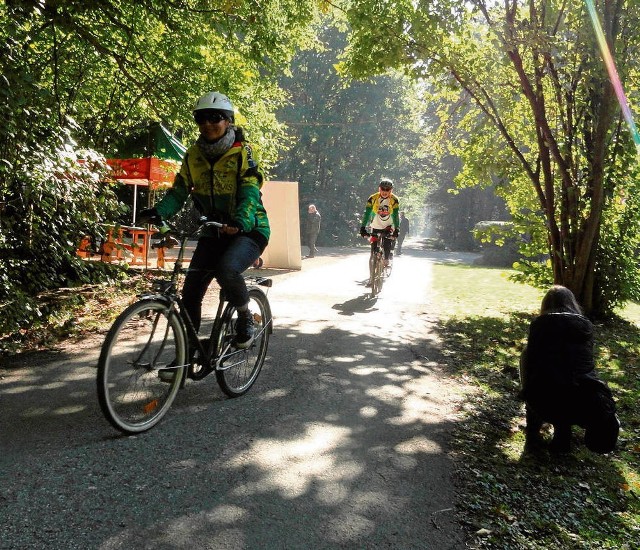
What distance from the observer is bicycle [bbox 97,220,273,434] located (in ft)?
11.7

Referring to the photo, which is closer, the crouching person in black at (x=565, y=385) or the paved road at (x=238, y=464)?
the paved road at (x=238, y=464)

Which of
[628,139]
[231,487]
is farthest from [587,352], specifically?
[628,139]

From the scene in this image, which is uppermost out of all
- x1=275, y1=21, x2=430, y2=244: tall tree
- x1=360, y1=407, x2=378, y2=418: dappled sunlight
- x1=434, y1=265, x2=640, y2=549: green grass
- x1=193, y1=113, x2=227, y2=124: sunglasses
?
x1=275, y1=21, x2=430, y2=244: tall tree

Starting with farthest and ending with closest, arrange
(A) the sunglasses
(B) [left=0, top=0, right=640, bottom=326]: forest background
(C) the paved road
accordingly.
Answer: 1. (B) [left=0, top=0, right=640, bottom=326]: forest background
2. (A) the sunglasses
3. (C) the paved road

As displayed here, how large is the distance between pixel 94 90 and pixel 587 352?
963 centimetres

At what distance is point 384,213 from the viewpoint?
38.8 feet

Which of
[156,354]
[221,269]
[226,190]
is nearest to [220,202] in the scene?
[226,190]

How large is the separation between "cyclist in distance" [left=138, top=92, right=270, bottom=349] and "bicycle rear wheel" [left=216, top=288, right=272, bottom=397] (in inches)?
8.4

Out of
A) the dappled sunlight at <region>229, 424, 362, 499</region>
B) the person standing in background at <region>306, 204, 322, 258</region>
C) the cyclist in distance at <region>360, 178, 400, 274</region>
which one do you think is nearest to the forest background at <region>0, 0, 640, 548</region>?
the dappled sunlight at <region>229, 424, 362, 499</region>

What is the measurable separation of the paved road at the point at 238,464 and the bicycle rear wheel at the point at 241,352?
16cm

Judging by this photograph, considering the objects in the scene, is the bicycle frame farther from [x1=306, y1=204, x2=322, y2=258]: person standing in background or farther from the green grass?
[x1=306, y1=204, x2=322, y2=258]: person standing in background

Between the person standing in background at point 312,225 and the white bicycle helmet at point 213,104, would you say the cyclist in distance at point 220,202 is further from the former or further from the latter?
the person standing in background at point 312,225

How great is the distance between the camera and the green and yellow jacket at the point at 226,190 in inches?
165

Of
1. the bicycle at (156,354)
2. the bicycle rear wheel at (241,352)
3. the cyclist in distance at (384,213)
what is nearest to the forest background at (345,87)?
the cyclist in distance at (384,213)
